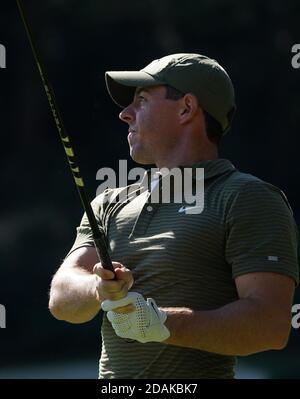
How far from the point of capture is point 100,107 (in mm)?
6191

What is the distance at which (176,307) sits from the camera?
10.0 feet

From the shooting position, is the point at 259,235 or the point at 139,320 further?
the point at 259,235

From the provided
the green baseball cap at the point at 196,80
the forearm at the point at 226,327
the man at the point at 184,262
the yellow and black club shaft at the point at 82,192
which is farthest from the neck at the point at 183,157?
the forearm at the point at 226,327

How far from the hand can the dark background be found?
3.26 metres

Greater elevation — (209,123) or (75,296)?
(209,123)

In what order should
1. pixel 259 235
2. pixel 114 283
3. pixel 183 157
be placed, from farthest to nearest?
1. pixel 183 157
2. pixel 259 235
3. pixel 114 283

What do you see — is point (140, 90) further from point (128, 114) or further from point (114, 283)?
point (114, 283)

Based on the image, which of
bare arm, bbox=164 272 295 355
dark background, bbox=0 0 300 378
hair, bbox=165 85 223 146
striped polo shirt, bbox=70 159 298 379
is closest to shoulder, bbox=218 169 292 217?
striped polo shirt, bbox=70 159 298 379

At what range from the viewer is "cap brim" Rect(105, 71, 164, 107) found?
11.3ft

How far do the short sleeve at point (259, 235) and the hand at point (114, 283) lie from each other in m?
0.33

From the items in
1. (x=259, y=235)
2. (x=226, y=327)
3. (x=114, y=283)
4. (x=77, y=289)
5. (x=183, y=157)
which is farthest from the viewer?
(x=183, y=157)

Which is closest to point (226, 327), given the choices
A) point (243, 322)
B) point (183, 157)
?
point (243, 322)

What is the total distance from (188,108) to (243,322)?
2.41ft

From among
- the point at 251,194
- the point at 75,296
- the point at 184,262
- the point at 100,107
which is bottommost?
the point at 100,107
